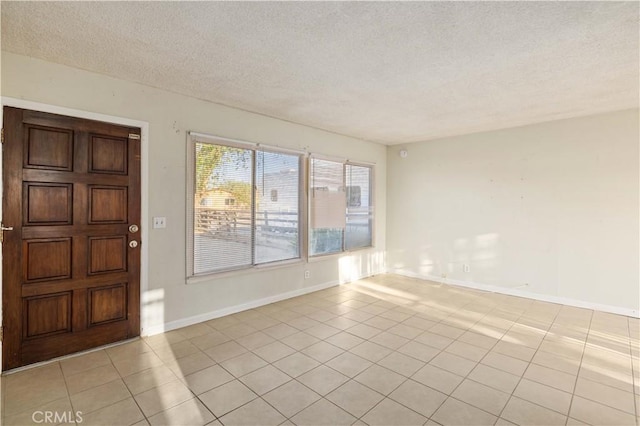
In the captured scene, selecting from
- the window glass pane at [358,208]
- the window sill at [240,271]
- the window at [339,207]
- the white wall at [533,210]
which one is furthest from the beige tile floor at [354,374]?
the window glass pane at [358,208]

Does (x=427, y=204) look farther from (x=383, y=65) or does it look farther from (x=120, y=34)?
(x=120, y=34)

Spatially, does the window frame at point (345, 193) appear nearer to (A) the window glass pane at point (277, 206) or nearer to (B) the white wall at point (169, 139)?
(A) the window glass pane at point (277, 206)

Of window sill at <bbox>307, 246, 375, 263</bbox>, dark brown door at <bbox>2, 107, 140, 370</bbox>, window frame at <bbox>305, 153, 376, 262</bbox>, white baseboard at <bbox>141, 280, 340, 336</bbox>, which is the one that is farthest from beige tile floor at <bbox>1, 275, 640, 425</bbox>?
window frame at <bbox>305, 153, 376, 262</bbox>

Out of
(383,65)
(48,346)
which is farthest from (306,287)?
(383,65)

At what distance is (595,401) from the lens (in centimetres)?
227

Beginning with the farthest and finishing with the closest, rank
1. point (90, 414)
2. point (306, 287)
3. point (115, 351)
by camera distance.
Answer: point (306, 287) < point (115, 351) < point (90, 414)

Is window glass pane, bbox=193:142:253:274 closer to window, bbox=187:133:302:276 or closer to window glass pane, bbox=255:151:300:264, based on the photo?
window, bbox=187:133:302:276

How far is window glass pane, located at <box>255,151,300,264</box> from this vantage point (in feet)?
14.1

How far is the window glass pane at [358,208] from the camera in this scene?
5.73m

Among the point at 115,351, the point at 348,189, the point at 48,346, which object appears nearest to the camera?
the point at 48,346

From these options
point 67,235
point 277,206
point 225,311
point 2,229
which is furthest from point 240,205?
point 2,229

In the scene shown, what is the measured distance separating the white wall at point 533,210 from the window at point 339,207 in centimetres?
77

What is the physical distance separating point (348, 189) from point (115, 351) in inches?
161

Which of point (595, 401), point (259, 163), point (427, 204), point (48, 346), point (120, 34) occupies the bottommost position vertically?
point (595, 401)
